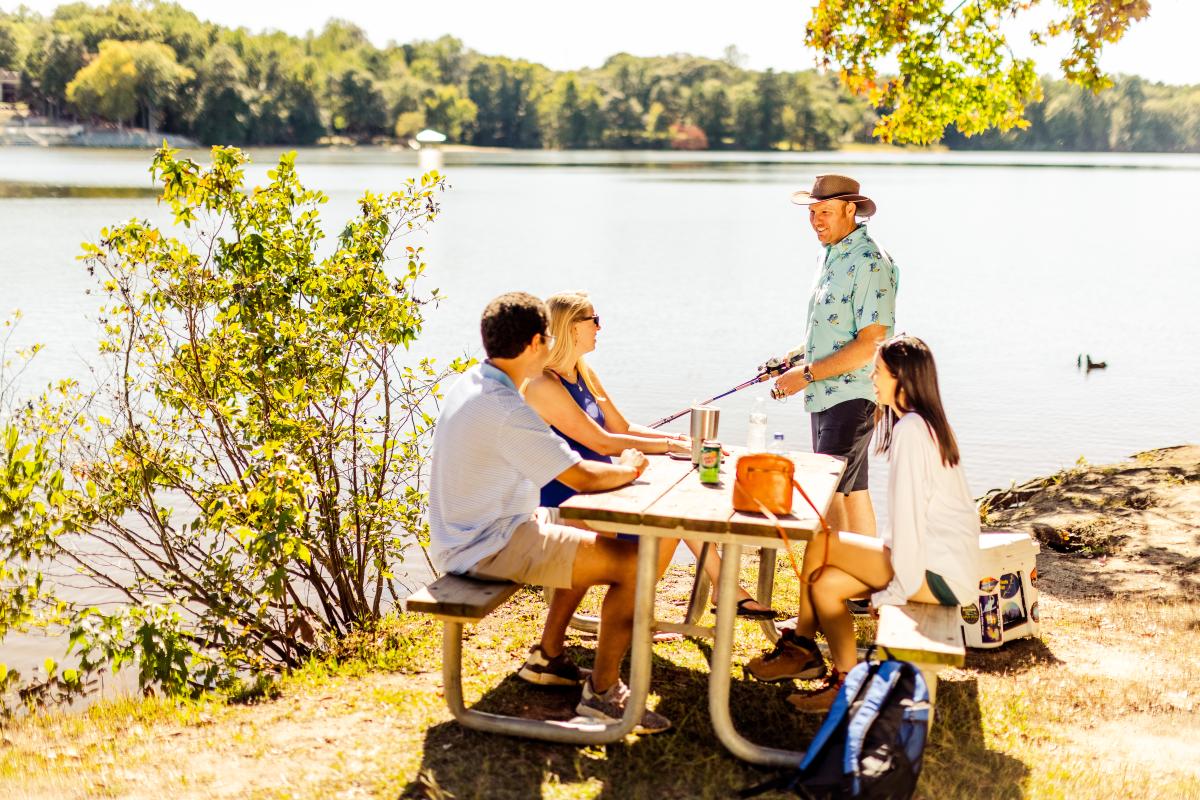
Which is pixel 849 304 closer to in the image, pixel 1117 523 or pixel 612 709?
pixel 612 709

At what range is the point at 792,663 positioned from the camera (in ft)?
14.2

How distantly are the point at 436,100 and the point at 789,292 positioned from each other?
130354mm

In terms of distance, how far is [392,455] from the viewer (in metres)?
5.70

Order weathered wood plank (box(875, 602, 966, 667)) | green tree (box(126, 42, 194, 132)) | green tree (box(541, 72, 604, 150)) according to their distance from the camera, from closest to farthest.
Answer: weathered wood plank (box(875, 602, 966, 667)) → green tree (box(126, 42, 194, 132)) → green tree (box(541, 72, 604, 150))

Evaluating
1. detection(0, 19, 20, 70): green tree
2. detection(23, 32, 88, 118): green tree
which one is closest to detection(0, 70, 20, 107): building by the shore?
detection(0, 19, 20, 70): green tree

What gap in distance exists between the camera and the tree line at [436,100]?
117 meters

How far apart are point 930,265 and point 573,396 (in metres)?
23.2

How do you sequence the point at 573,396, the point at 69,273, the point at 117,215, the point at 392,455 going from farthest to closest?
the point at 117,215 → the point at 69,273 → the point at 392,455 → the point at 573,396

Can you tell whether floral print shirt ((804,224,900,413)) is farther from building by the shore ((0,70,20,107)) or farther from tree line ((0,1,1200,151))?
building by the shore ((0,70,20,107))

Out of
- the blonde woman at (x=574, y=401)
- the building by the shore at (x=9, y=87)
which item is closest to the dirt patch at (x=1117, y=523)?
the blonde woman at (x=574, y=401)

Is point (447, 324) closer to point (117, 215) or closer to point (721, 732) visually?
point (721, 732)

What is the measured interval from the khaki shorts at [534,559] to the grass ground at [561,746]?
1.84 ft

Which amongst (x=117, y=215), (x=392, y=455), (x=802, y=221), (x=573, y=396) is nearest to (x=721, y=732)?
(x=573, y=396)

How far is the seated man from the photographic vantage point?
3764 millimetres
